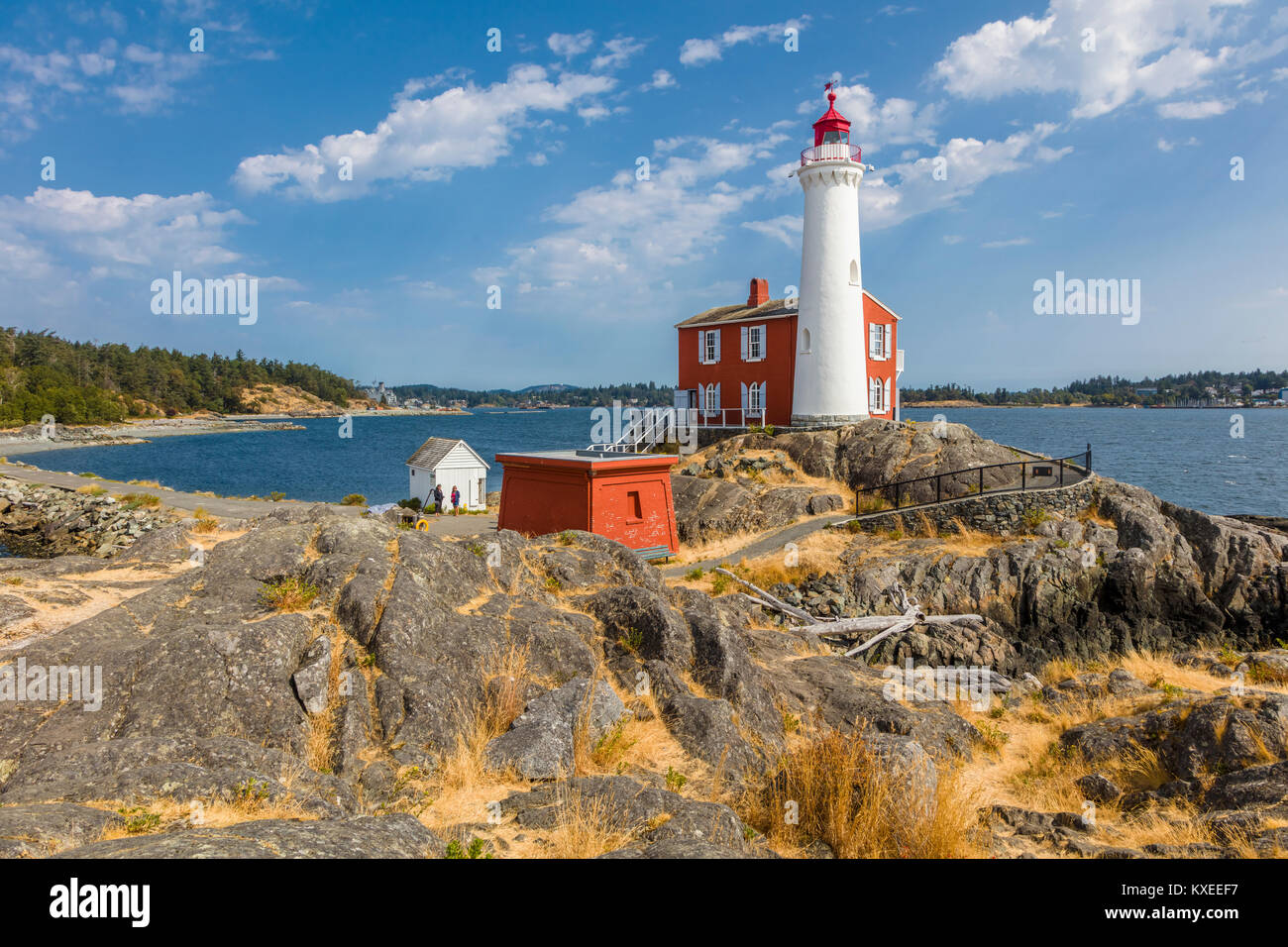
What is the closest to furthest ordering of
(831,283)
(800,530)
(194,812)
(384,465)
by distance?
(194,812), (800,530), (831,283), (384,465)

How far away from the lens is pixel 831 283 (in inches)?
1334

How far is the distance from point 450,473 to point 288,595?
24504 millimetres

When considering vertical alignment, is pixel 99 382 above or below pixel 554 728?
above

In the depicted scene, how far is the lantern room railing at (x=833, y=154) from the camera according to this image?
33244mm

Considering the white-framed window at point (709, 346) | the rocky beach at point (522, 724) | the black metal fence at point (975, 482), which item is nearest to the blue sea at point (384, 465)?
the black metal fence at point (975, 482)

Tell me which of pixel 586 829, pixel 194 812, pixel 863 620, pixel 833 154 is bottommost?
pixel 863 620

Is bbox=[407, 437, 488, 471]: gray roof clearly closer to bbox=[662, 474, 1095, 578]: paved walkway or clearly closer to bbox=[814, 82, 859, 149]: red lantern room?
bbox=[662, 474, 1095, 578]: paved walkway

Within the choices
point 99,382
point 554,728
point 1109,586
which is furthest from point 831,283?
point 99,382

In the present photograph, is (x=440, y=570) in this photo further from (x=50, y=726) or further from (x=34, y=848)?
(x=34, y=848)

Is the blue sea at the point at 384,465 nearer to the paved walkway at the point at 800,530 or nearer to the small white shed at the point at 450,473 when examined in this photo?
the small white shed at the point at 450,473

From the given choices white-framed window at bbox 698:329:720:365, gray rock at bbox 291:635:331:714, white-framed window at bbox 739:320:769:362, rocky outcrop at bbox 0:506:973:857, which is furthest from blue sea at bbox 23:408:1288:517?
gray rock at bbox 291:635:331:714

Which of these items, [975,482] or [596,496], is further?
[975,482]

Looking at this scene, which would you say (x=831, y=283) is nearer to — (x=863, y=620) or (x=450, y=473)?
(x=450, y=473)

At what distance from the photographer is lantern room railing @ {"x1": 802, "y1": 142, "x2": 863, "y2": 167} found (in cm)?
3324
